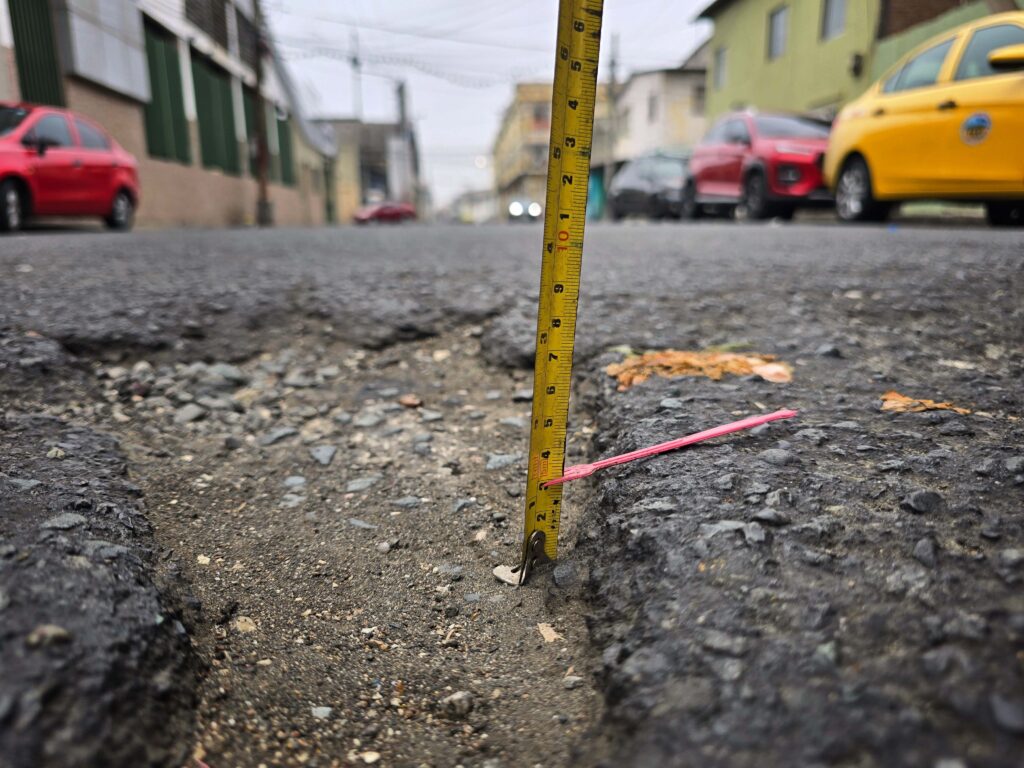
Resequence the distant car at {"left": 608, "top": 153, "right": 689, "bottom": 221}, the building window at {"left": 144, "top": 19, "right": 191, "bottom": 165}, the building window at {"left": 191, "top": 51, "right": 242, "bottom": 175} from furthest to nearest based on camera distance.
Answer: the building window at {"left": 191, "top": 51, "right": 242, "bottom": 175}
the building window at {"left": 144, "top": 19, "right": 191, "bottom": 165}
the distant car at {"left": 608, "top": 153, "right": 689, "bottom": 221}

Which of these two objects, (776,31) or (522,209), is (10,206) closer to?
(522,209)

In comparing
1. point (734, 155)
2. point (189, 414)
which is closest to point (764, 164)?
point (734, 155)

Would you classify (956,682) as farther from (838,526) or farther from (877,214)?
(877,214)

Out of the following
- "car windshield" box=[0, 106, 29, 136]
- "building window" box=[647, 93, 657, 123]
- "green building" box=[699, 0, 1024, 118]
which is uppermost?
"building window" box=[647, 93, 657, 123]

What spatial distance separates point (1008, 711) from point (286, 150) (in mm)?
29400

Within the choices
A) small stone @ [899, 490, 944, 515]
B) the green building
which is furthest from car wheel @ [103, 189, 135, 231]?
the green building

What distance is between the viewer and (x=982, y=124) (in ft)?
19.4

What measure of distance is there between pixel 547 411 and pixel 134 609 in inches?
32.9

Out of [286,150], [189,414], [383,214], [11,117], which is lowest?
[189,414]

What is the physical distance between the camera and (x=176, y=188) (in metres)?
16.4

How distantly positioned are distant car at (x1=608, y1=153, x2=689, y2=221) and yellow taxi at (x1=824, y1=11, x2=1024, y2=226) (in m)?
5.65

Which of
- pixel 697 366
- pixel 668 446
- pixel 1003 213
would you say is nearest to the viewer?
pixel 668 446

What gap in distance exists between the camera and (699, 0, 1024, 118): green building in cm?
1347

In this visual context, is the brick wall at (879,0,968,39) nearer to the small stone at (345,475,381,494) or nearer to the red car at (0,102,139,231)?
the red car at (0,102,139,231)
